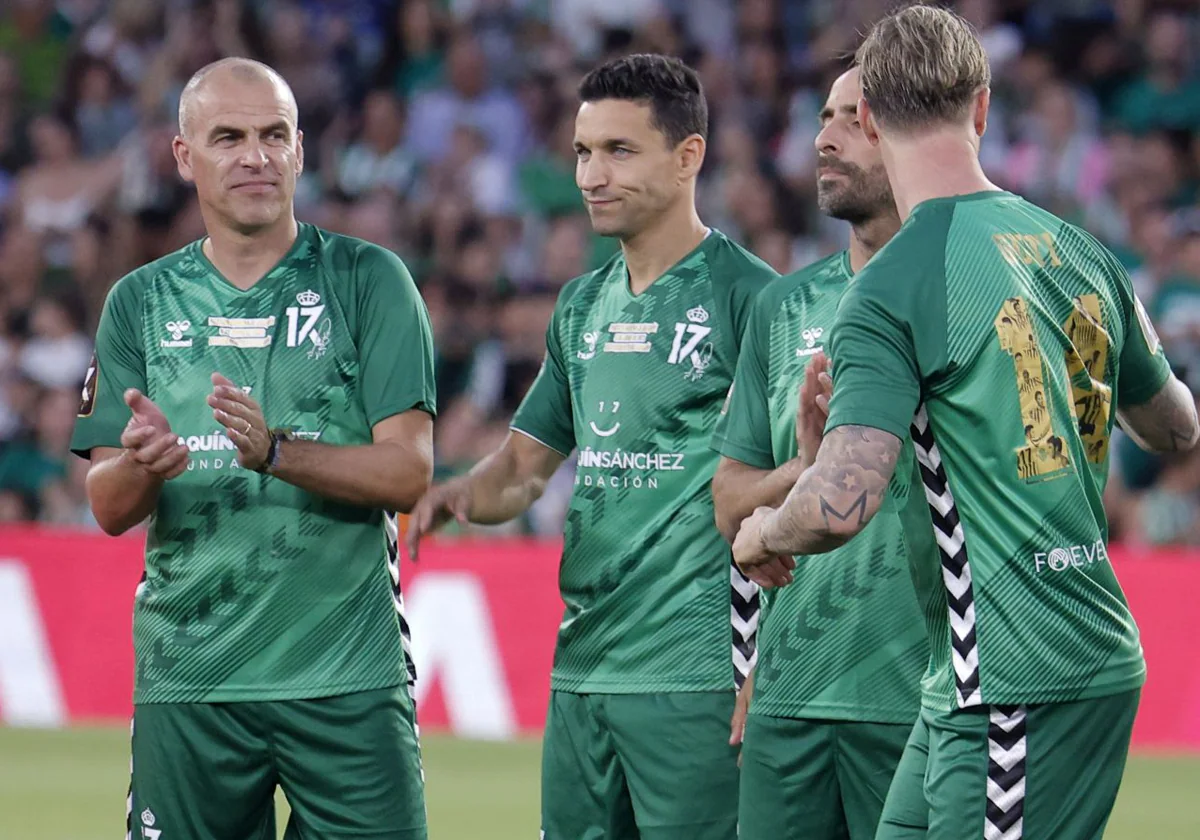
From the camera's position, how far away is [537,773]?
32.9 feet

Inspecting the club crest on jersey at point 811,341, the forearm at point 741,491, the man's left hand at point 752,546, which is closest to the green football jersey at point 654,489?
A: the forearm at point 741,491

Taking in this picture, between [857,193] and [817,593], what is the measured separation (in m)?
1.02

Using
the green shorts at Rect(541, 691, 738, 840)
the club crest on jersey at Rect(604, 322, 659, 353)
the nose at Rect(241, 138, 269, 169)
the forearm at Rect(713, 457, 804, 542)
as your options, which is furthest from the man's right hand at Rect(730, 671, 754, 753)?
the nose at Rect(241, 138, 269, 169)

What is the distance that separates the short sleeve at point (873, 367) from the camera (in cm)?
363

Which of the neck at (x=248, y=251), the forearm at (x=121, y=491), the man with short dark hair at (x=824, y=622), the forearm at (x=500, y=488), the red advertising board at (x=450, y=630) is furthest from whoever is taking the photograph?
the red advertising board at (x=450, y=630)

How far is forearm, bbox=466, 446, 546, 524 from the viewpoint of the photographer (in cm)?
548

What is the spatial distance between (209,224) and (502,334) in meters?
7.60

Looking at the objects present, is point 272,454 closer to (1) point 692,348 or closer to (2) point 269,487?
(2) point 269,487

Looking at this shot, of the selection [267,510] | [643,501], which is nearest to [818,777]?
[643,501]

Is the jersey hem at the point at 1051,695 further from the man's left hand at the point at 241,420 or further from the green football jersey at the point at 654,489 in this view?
the man's left hand at the point at 241,420

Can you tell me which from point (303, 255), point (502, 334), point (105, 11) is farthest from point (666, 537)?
point (105, 11)

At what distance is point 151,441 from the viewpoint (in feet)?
15.3

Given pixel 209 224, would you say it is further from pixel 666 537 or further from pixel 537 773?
pixel 537 773

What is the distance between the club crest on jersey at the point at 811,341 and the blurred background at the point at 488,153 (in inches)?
269
